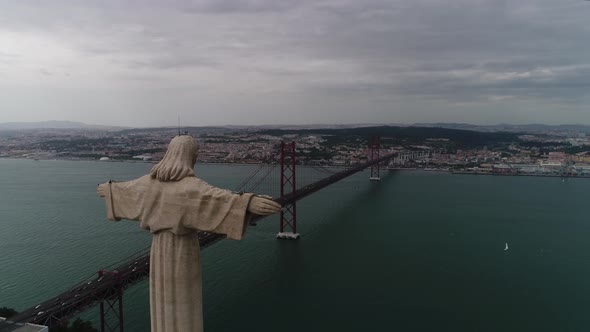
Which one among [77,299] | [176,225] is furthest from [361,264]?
[176,225]

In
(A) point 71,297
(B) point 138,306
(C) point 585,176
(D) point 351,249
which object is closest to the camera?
(A) point 71,297

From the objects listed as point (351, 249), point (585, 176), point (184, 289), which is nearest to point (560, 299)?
point (351, 249)

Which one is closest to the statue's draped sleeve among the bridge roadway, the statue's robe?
the statue's robe

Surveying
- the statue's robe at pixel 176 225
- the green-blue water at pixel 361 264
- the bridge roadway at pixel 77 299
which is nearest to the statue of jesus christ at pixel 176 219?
the statue's robe at pixel 176 225

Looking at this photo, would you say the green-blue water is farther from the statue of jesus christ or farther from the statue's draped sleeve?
the statue's draped sleeve

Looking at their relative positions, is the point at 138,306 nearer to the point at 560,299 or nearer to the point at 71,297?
the point at 71,297

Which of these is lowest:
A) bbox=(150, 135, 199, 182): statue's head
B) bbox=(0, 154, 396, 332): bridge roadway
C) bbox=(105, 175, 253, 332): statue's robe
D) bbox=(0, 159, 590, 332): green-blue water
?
bbox=(0, 159, 590, 332): green-blue water

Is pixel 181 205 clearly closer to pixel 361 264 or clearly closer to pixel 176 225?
pixel 176 225
